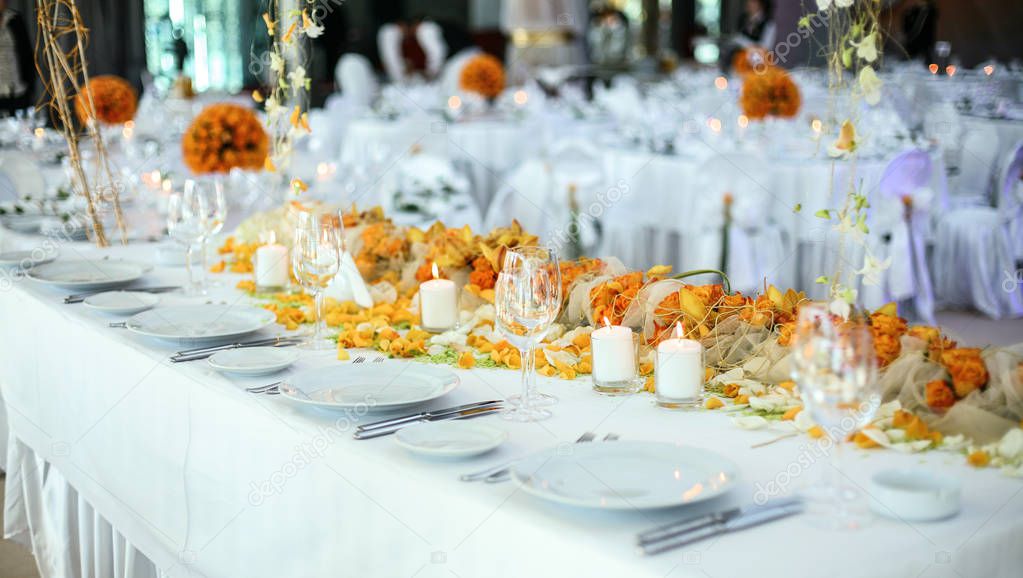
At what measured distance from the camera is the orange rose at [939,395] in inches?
59.4

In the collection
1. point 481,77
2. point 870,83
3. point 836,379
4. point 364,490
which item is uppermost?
point 481,77

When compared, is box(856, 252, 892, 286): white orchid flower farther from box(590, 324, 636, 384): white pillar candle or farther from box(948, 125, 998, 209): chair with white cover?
box(948, 125, 998, 209): chair with white cover

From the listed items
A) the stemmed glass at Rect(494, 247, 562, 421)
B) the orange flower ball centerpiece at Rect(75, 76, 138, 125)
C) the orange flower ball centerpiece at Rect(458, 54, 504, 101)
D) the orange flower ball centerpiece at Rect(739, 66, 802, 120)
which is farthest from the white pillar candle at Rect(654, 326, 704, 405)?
the orange flower ball centerpiece at Rect(458, 54, 504, 101)

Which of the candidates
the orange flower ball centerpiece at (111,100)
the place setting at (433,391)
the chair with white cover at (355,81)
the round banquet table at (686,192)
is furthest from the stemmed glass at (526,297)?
the chair with white cover at (355,81)

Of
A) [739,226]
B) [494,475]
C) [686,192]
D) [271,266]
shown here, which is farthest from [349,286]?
[686,192]

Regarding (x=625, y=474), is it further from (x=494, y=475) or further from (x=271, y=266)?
(x=271, y=266)

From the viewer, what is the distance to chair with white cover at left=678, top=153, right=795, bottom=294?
507cm

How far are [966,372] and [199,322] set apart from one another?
4.83ft

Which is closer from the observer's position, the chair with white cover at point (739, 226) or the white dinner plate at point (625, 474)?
the white dinner plate at point (625, 474)

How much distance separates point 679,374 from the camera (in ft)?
5.43

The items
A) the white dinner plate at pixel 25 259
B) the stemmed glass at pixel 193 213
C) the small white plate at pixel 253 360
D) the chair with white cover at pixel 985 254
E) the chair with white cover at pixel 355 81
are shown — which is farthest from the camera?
the chair with white cover at pixel 355 81

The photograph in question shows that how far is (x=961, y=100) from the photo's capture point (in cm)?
750

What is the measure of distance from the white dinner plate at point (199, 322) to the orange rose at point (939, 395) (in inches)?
50.3

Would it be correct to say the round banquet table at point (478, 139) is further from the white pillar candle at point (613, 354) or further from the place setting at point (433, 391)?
the white pillar candle at point (613, 354)
